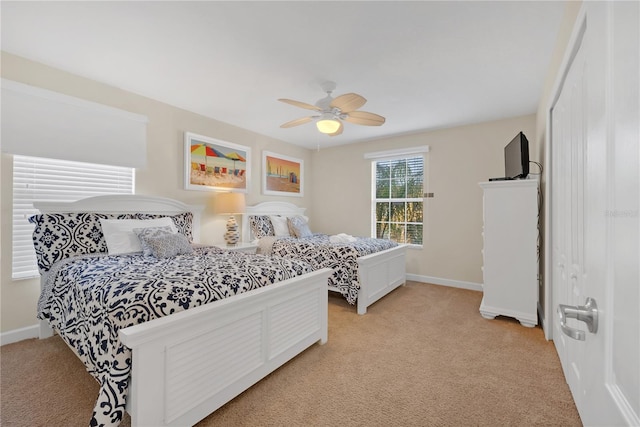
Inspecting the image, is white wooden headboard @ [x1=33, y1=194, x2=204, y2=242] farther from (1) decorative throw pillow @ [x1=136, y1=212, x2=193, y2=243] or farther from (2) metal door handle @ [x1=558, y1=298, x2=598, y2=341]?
(2) metal door handle @ [x1=558, y1=298, x2=598, y2=341]

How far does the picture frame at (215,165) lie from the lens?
3775mm

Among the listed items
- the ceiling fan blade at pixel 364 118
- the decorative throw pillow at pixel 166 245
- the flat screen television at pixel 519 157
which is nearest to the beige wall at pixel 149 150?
the decorative throw pillow at pixel 166 245

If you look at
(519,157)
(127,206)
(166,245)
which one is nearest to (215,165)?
(127,206)

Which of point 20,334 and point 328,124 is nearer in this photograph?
point 20,334

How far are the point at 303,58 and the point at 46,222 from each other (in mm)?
2679

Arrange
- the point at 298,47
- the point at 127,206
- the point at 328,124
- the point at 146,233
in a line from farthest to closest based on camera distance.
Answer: the point at 127,206 → the point at 328,124 → the point at 146,233 → the point at 298,47

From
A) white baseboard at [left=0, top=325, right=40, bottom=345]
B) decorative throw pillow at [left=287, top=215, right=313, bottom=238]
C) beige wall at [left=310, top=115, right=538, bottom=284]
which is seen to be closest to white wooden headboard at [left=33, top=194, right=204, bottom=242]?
white baseboard at [left=0, top=325, right=40, bottom=345]

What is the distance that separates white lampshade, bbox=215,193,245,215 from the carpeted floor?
2051mm

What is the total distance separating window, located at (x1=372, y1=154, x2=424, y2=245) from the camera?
479 centimetres

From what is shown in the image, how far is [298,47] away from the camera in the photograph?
7.58ft

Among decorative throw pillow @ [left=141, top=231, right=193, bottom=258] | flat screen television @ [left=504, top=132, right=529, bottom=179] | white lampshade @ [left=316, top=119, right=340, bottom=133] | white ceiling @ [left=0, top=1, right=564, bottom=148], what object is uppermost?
white ceiling @ [left=0, top=1, right=564, bottom=148]

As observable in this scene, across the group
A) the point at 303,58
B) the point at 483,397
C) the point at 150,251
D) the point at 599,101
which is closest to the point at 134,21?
the point at 303,58

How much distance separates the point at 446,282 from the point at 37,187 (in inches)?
201

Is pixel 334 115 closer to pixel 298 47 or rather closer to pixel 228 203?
pixel 298 47
